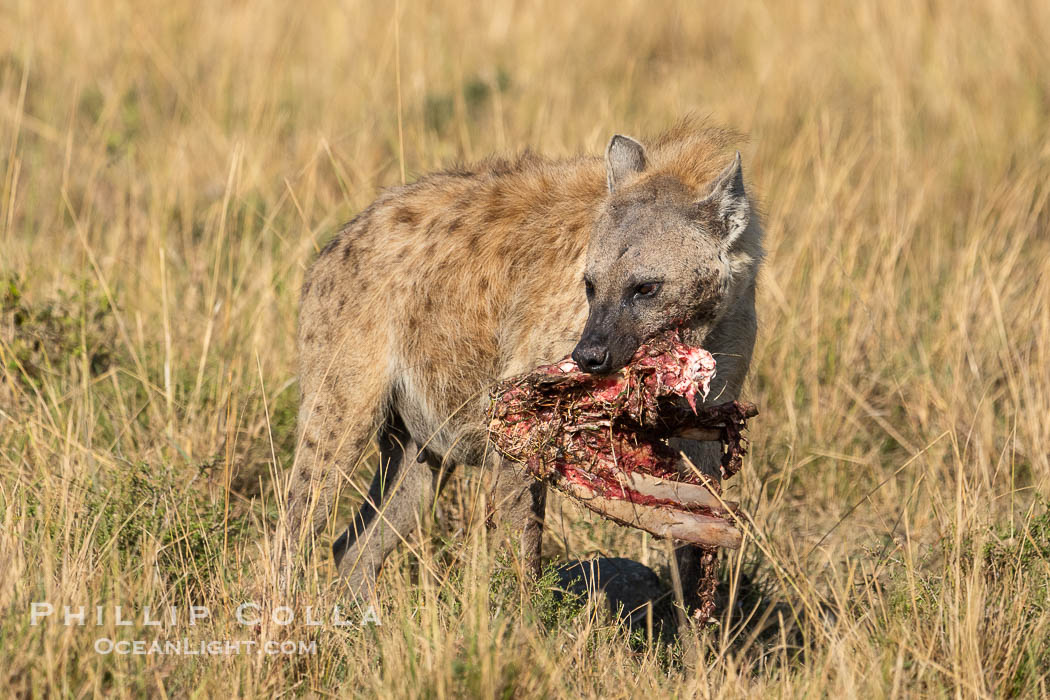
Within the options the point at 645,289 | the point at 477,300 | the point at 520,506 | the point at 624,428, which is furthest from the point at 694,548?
the point at 477,300

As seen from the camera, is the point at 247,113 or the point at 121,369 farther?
the point at 247,113

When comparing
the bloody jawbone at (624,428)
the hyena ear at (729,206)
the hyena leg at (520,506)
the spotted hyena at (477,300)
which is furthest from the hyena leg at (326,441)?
the hyena ear at (729,206)

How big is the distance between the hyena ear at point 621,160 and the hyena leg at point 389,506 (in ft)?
4.09

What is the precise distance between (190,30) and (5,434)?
17.4 feet

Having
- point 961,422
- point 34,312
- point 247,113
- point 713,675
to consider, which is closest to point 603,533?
point 713,675

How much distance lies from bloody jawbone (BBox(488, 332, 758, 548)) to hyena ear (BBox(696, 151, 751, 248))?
1.53ft

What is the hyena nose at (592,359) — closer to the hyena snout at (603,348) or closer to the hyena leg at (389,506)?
the hyena snout at (603,348)

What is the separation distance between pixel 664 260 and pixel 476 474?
1465 millimetres

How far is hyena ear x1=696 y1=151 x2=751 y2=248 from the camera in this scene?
12.7ft

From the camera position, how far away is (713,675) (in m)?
3.61

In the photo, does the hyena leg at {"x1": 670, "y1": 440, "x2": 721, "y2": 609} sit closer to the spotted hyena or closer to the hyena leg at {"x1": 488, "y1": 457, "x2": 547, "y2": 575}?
the spotted hyena

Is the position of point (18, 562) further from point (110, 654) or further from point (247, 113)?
point (247, 113)

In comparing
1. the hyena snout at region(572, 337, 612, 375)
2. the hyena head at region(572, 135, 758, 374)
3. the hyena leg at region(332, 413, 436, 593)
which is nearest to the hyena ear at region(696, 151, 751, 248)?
the hyena head at region(572, 135, 758, 374)

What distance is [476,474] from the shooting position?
4.86 metres
